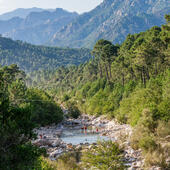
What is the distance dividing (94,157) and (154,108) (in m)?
16.8

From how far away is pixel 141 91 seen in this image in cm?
5078

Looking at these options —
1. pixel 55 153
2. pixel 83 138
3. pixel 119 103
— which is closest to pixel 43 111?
pixel 119 103

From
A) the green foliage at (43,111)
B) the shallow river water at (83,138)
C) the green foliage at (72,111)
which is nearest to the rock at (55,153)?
the shallow river water at (83,138)

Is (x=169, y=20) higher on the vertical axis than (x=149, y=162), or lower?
higher

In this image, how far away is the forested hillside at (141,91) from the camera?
30297 mm

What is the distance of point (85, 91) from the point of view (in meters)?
105

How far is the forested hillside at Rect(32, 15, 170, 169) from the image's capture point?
30.3 metres

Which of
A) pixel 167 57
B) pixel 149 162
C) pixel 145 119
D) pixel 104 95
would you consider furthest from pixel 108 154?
pixel 104 95

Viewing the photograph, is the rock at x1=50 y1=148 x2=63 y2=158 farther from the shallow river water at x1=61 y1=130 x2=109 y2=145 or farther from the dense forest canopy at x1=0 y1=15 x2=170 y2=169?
the shallow river water at x1=61 y1=130 x2=109 y2=145

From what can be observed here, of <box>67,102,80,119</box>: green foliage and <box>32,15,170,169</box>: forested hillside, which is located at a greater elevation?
<box>32,15,170,169</box>: forested hillside

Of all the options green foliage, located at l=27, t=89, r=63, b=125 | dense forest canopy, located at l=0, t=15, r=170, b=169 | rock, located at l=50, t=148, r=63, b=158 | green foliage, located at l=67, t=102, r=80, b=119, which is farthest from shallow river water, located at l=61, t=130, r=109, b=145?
green foliage, located at l=67, t=102, r=80, b=119

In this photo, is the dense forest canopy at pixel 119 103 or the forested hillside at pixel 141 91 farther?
the forested hillside at pixel 141 91

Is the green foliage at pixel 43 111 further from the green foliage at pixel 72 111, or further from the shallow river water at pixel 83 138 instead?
the shallow river water at pixel 83 138

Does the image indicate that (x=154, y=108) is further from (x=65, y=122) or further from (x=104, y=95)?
(x=104, y=95)
